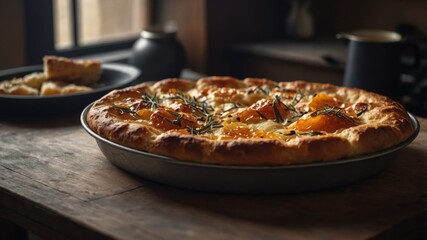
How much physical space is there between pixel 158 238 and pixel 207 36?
2311 millimetres

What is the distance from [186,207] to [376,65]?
3.65 ft

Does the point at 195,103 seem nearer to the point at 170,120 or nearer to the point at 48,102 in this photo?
the point at 170,120

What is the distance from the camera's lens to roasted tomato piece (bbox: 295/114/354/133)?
145 centimetres

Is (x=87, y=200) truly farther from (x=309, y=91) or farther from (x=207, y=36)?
→ (x=207, y=36)

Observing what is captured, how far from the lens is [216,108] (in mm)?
1679

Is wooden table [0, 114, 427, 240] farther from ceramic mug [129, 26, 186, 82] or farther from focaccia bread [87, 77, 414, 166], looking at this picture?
ceramic mug [129, 26, 186, 82]

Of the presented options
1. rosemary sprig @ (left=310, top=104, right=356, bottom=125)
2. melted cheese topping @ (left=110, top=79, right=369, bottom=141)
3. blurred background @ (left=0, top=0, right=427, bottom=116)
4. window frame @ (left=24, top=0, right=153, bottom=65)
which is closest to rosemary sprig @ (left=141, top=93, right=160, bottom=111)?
melted cheese topping @ (left=110, top=79, right=369, bottom=141)

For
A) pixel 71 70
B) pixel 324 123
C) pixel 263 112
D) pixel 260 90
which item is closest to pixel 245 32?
pixel 71 70

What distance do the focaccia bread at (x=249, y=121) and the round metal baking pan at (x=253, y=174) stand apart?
0.02 meters

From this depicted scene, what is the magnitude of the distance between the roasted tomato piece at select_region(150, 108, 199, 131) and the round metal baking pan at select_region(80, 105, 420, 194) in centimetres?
14

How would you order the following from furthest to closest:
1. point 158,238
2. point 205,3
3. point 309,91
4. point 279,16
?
1. point 279,16
2. point 205,3
3. point 309,91
4. point 158,238

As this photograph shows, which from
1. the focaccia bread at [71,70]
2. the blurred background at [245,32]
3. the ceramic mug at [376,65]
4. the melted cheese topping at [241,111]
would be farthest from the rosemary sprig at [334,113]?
the blurred background at [245,32]

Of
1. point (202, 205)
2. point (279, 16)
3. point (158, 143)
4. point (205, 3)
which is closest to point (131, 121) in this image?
point (158, 143)

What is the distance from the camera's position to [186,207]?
4.15ft
